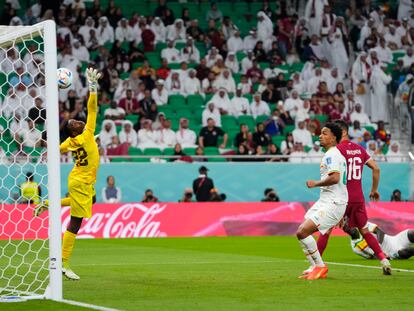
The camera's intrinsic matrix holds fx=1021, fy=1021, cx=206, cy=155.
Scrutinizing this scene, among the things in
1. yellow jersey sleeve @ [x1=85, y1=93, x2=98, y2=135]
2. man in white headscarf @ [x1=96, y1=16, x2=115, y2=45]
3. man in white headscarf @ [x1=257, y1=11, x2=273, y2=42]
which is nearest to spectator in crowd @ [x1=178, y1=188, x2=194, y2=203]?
man in white headscarf @ [x1=96, y1=16, x2=115, y2=45]

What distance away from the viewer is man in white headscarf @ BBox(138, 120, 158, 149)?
29.2m

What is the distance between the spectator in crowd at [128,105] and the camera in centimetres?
3028

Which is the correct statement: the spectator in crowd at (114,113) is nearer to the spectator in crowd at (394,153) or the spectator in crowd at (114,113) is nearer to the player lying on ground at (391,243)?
the spectator in crowd at (394,153)

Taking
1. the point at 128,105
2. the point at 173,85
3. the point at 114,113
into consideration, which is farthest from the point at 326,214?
the point at 173,85

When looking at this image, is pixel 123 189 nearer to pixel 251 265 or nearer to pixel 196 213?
pixel 196 213

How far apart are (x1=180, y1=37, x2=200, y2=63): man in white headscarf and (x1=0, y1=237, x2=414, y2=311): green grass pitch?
13.2 metres

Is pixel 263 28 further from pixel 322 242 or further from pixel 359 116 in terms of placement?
pixel 322 242

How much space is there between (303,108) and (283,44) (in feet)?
13.2

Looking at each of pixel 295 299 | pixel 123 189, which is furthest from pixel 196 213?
pixel 295 299

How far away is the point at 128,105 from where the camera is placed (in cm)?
3039

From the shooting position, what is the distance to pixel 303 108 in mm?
31547

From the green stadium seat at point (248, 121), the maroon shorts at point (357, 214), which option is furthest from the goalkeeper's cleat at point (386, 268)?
the green stadium seat at point (248, 121)

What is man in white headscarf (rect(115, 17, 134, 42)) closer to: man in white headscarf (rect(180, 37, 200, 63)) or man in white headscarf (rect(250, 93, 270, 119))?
man in white headscarf (rect(180, 37, 200, 63))

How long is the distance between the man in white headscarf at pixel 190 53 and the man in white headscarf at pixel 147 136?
176 inches
